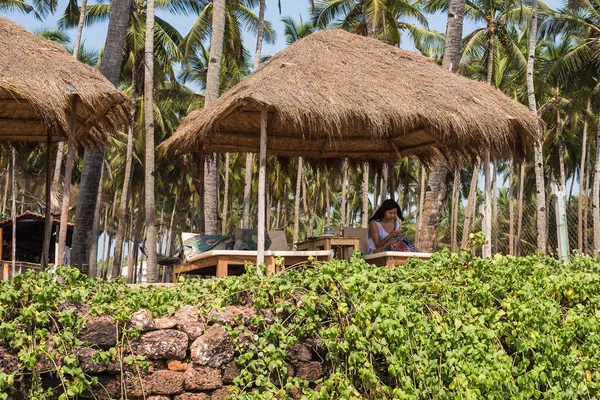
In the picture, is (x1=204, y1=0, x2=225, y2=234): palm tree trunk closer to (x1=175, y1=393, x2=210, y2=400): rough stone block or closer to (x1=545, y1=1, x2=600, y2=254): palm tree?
(x1=175, y1=393, x2=210, y2=400): rough stone block

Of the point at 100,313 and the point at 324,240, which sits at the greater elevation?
the point at 324,240

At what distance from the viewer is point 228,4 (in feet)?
69.7

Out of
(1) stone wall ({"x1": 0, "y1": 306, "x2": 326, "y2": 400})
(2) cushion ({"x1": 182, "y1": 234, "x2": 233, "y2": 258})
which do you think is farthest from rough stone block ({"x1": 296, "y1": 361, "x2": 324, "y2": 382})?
(2) cushion ({"x1": 182, "y1": 234, "x2": 233, "y2": 258})

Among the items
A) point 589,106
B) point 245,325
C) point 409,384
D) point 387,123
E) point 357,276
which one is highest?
point 589,106

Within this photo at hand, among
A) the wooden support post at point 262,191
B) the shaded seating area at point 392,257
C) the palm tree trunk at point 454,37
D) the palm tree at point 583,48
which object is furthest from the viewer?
the palm tree at point 583,48

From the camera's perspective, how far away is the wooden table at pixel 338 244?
27.4 feet

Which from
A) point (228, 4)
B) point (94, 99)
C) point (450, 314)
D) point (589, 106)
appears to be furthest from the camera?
point (589, 106)

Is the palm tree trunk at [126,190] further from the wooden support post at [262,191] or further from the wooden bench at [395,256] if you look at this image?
the wooden bench at [395,256]

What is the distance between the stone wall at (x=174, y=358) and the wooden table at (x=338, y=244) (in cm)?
307

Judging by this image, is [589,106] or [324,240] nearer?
[324,240]

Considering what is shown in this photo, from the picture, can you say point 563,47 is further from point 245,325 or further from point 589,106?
point 245,325

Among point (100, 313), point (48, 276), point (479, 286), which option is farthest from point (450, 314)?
point (48, 276)

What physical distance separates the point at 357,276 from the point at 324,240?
309 cm

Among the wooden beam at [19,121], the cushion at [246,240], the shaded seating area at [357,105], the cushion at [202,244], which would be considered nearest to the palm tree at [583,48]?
the shaded seating area at [357,105]
